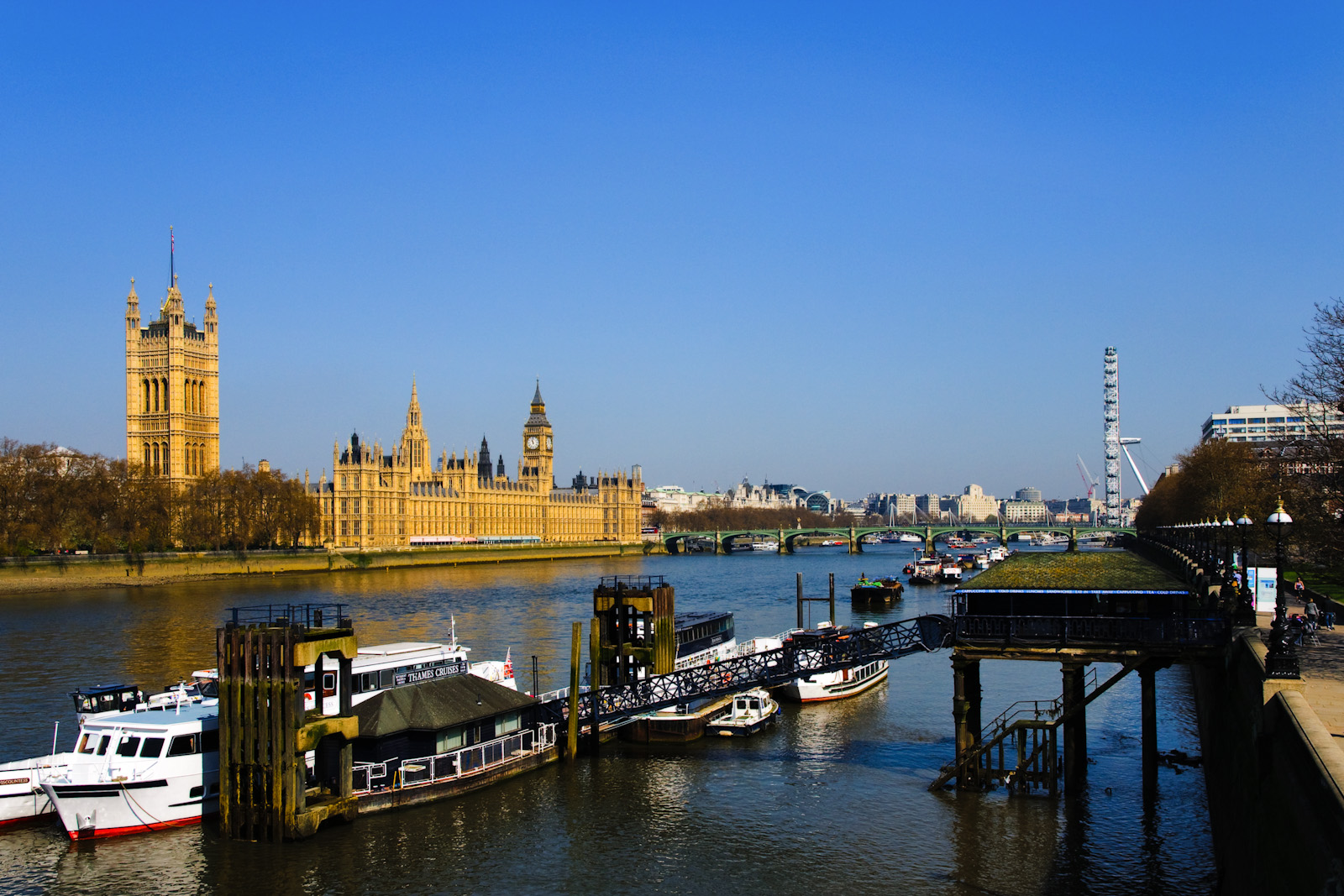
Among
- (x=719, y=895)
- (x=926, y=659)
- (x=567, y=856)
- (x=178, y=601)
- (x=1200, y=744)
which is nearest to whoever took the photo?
(x=719, y=895)

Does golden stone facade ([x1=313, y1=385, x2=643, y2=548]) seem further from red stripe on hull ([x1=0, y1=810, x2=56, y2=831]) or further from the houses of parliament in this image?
red stripe on hull ([x1=0, y1=810, x2=56, y2=831])

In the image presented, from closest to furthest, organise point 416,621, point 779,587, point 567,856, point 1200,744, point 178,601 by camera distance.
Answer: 1. point 567,856
2. point 1200,744
3. point 416,621
4. point 178,601
5. point 779,587

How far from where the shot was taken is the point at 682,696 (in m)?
35.0

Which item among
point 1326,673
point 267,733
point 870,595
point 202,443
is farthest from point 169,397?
point 1326,673

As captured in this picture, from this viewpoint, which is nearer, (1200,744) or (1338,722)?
(1338,722)

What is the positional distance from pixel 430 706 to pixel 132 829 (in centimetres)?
713

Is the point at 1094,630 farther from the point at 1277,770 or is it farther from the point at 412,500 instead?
the point at 412,500

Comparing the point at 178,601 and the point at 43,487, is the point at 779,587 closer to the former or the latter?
the point at 178,601

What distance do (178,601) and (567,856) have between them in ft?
228

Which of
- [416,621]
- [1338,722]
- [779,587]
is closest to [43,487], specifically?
[416,621]

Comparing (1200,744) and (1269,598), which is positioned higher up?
(1269,598)

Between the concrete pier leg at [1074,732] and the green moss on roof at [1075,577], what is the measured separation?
2314 millimetres

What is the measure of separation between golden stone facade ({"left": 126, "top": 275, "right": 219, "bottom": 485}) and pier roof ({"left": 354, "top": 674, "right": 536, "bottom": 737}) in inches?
5456

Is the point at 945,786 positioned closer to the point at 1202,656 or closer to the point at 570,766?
the point at 1202,656
